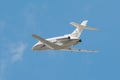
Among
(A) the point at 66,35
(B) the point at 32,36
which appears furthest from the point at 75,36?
(B) the point at 32,36

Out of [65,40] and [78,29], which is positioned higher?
[78,29]

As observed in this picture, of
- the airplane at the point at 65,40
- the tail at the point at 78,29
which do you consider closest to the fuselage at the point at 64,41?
the airplane at the point at 65,40

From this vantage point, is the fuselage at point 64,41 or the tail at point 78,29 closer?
the fuselage at point 64,41

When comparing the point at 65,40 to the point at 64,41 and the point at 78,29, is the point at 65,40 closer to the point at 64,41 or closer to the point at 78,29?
the point at 64,41

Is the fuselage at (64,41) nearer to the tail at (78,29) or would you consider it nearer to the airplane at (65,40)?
the airplane at (65,40)

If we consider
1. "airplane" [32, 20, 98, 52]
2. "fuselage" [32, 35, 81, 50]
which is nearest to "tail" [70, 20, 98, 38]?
"airplane" [32, 20, 98, 52]

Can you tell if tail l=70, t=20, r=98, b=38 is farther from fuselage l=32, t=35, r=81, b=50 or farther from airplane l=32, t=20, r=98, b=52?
fuselage l=32, t=35, r=81, b=50

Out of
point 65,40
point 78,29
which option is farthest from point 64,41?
point 78,29

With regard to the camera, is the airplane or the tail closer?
the airplane

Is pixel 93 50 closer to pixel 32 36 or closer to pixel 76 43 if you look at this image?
pixel 76 43

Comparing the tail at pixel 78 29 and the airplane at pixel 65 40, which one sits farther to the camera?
the tail at pixel 78 29

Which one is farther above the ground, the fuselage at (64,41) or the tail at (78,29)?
the tail at (78,29)

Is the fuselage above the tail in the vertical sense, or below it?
below

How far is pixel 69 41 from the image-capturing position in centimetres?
17275
